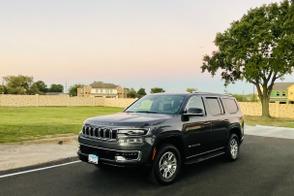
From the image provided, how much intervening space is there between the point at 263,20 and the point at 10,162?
30.6m

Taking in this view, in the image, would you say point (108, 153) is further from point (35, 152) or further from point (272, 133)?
point (272, 133)

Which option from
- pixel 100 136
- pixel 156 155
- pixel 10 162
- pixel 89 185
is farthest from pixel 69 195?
pixel 10 162

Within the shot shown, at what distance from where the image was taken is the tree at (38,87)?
391 feet

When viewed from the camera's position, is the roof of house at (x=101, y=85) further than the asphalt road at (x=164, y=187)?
Yes

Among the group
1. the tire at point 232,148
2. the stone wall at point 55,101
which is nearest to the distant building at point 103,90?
the stone wall at point 55,101

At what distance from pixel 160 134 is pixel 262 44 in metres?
29.7

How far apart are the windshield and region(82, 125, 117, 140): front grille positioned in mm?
1428

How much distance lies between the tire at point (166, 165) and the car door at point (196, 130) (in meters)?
0.48

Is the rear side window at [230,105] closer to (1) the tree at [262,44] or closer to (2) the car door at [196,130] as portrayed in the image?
(2) the car door at [196,130]

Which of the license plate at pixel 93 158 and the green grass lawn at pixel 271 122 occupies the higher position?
the license plate at pixel 93 158

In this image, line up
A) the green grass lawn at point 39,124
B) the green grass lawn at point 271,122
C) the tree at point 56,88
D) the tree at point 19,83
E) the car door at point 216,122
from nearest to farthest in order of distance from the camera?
the car door at point 216,122 → the green grass lawn at point 39,124 → the green grass lawn at point 271,122 → the tree at point 19,83 → the tree at point 56,88

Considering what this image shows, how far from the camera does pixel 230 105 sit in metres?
10.4

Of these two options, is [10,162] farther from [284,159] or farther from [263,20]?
[263,20]

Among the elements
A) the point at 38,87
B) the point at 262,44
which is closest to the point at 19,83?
the point at 38,87
